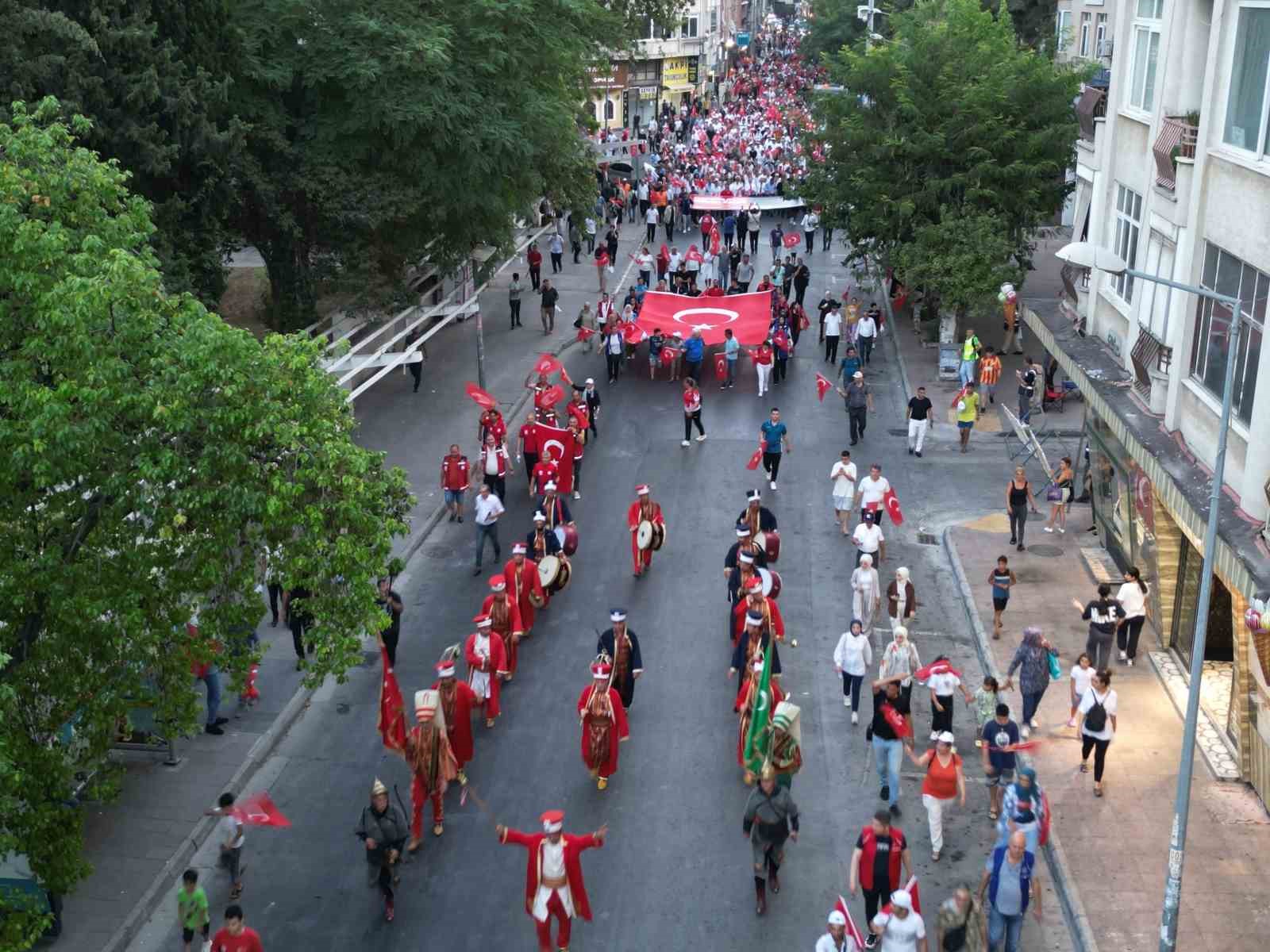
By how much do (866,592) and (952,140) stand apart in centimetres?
1746

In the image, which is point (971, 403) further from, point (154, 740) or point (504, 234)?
point (154, 740)

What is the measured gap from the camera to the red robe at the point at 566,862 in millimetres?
11609

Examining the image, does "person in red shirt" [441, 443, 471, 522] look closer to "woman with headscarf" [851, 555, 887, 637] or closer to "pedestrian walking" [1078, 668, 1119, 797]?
"woman with headscarf" [851, 555, 887, 637]

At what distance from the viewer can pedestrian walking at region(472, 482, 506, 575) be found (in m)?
20.6

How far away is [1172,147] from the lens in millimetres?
18406

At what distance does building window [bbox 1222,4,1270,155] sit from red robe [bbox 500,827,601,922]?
10236 mm

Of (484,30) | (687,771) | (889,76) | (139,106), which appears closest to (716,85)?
(889,76)

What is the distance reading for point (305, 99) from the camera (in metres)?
27.2

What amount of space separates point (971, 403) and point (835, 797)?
12803 millimetres

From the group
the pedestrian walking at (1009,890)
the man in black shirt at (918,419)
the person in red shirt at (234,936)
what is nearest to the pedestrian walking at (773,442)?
the man in black shirt at (918,419)

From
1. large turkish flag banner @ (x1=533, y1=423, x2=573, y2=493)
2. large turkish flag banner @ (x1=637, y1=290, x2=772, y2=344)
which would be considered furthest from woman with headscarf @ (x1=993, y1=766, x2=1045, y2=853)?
large turkish flag banner @ (x1=637, y1=290, x2=772, y2=344)

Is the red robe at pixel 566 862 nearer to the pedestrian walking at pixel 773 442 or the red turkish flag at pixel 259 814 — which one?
the red turkish flag at pixel 259 814

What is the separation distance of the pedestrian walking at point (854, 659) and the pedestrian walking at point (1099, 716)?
2.34 metres

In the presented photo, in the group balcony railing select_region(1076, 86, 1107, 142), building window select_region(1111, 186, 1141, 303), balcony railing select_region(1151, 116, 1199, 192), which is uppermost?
balcony railing select_region(1076, 86, 1107, 142)
